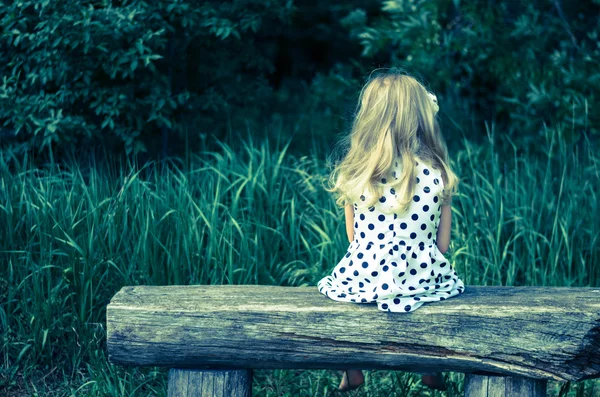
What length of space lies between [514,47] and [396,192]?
3.54 metres

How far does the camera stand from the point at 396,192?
110 inches

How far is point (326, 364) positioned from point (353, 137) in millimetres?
845

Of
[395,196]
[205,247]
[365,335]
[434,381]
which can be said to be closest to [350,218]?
[395,196]

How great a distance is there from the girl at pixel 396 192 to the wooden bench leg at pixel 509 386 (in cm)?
33

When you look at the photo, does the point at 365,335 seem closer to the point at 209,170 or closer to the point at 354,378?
the point at 354,378

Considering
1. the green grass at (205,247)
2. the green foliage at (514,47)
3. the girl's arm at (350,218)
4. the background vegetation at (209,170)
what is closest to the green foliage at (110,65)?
the background vegetation at (209,170)

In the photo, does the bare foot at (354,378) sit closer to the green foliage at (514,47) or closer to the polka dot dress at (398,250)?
Result: the polka dot dress at (398,250)

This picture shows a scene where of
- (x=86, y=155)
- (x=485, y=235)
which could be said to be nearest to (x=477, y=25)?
(x=485, y=235)

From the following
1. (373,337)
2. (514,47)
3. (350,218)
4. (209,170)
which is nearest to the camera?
(373,337)

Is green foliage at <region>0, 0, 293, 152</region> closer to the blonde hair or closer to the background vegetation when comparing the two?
the background vegetation

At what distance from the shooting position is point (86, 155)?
498cm

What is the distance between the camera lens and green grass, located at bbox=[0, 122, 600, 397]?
3.70m

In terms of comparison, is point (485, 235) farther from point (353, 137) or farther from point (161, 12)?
point (161, 12)

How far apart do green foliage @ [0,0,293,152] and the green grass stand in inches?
16.2
